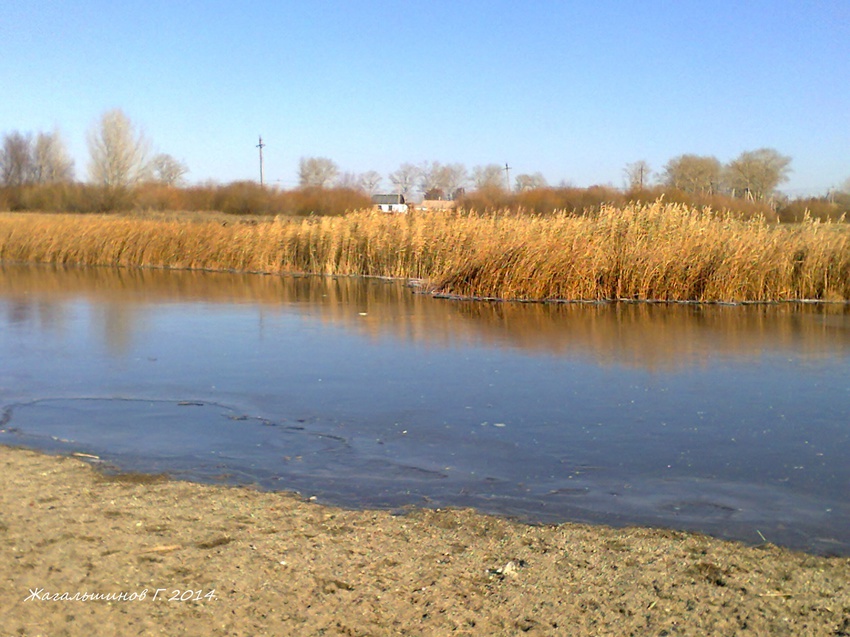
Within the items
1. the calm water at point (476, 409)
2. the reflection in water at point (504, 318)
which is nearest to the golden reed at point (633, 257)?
the reflection in water at point (504, 318)

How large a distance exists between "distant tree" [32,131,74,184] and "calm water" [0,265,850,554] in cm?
6548

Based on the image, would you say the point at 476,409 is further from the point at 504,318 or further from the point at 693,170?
the point at 693,170

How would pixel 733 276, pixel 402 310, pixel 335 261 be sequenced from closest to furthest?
pixel 402 310 → pixel 733 276 → pixel 335 261

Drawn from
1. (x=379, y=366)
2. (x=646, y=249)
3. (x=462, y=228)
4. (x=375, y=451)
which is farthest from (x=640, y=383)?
(x=462, y=228)

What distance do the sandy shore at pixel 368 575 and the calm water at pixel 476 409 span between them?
498 millimetres

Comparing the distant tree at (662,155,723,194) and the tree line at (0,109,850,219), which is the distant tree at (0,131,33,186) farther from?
the distant tree at (662,155,723,194)

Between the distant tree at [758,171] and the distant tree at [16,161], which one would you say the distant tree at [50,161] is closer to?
the distant tree at [16,161]

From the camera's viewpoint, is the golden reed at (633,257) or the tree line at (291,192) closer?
the golden reed at (633,257)

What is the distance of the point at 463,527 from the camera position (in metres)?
4.84

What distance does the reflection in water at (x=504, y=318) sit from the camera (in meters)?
11.5

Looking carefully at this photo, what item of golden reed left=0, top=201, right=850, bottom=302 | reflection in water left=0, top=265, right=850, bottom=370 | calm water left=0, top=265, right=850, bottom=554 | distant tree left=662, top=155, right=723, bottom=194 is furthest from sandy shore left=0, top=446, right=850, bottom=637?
distant tree left=662, top=155, right=723, bottom=194

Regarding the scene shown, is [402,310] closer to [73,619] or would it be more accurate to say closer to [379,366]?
[379,366]

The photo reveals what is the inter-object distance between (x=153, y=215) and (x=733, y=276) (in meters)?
37.0

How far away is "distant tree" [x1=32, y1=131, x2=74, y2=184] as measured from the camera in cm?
7400
